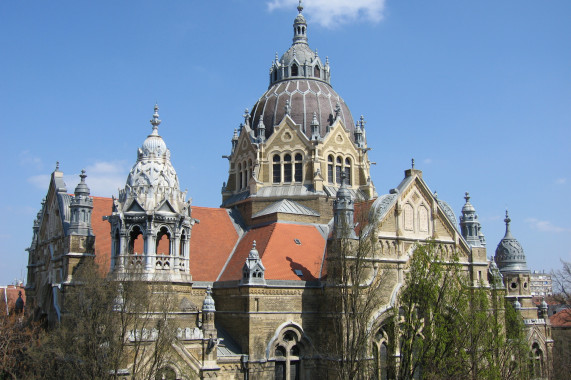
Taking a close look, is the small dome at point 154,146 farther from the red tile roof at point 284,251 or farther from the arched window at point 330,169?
the arched window at point 330,169

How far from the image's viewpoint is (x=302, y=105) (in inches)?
1777

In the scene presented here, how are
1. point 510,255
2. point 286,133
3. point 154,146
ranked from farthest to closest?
point 510,255, point 286,133, point 154,146

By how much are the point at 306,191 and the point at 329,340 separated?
1282cm

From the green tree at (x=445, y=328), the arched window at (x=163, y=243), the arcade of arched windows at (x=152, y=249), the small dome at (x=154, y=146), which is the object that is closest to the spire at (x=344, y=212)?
the green tree at (x=445, y=328)

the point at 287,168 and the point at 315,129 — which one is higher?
the point at 315,129

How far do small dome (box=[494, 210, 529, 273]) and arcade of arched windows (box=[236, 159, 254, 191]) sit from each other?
82.1ft

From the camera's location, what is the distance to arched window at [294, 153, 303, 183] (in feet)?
142

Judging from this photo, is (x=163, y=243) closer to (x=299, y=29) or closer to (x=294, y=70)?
(x=294, y=70)

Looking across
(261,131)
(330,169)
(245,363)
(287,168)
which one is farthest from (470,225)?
(245,363)

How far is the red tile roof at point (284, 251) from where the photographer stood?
1329 inches

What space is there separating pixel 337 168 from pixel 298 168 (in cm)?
308

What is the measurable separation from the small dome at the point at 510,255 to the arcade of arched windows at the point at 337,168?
18771 millimetres

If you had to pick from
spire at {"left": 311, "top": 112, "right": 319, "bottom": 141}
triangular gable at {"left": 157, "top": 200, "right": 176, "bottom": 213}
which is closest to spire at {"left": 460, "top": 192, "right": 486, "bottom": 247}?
spire at {"left": 311, "top": 112, "right": 319, "bottom": 141}

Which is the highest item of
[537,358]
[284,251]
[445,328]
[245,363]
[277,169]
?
[277,169]
